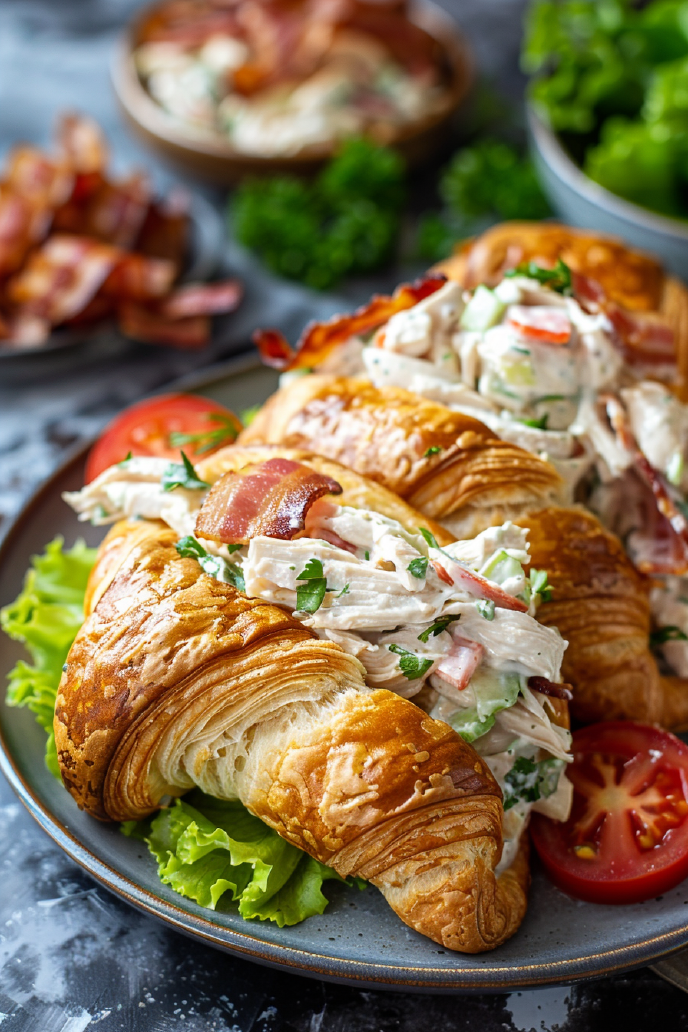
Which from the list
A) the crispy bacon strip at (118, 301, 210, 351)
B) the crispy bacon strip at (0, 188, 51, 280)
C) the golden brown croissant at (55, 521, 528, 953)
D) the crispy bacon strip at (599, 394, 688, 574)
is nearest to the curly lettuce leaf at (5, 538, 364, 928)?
the golden brown croissant at (55, 521, 528, 953)

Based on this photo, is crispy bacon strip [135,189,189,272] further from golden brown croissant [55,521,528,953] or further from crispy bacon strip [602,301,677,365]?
golden brown croissant [55,521,528,953]

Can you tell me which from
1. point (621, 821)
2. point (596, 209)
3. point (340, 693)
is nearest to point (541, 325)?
point (340, 693)

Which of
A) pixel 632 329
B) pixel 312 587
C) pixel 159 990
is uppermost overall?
pixel 312 587

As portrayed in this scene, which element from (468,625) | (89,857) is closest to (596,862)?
(468,625)

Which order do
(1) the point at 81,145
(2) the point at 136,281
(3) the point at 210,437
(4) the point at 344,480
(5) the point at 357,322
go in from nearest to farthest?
(4) the point at 344,480 → (5) the point at 357,322 → (3) the point at 210,437 → (2) the point at 136,281 → (1) the point at 81,145

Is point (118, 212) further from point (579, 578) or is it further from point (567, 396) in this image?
point (579, 578)

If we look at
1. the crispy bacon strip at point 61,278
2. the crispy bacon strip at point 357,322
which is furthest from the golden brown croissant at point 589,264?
the crispy bacon strip at point 61,278

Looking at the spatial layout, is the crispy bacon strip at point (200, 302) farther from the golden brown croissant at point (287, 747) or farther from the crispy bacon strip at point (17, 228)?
the golden brown croissant at point (287, 747)
